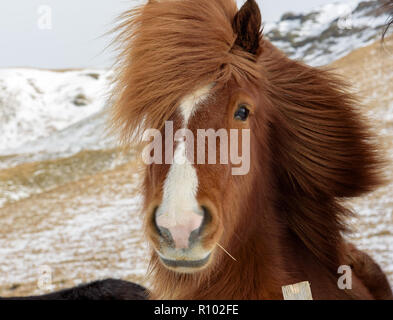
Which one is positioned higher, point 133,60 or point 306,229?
point 133,60

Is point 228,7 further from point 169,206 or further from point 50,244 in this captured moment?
point 50,244

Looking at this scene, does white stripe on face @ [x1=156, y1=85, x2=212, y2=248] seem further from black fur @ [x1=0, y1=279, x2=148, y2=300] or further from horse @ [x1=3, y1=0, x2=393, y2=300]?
black fur @ [x1=0, y1=279, x2=148, y2=300]

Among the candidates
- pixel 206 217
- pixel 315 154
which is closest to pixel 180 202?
pixel 206 217

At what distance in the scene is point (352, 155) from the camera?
2471 millimetres

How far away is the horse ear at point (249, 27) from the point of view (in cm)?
221

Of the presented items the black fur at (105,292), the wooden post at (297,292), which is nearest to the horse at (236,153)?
the wooden post at (297,292)

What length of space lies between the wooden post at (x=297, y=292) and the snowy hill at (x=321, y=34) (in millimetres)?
23518

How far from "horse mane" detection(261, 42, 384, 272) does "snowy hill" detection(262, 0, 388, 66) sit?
74.7 feet

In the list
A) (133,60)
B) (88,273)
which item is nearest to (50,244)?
(88,273)

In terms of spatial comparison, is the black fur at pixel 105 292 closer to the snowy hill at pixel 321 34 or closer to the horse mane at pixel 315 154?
the horse mane at pixel 315 154

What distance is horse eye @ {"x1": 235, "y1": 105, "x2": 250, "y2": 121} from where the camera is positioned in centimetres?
210

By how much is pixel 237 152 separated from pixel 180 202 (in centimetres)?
42

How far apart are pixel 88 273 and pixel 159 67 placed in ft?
29.2
